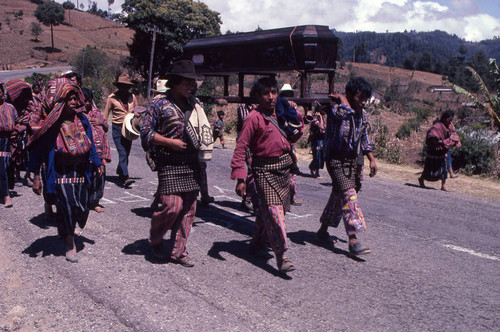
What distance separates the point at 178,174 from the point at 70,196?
110 cm

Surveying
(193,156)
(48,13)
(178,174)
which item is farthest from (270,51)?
(48,13)

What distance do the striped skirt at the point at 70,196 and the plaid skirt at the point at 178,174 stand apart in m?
0.83

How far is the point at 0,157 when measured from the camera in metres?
6.96

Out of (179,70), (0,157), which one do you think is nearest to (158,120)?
(179,70)

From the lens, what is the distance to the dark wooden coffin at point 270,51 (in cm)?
703

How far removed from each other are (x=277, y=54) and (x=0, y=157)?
4.29 metres

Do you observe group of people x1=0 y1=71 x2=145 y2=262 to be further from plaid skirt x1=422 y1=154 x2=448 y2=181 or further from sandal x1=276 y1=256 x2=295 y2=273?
plaid skirt x1=422 y1=154 x2=448 y2=181

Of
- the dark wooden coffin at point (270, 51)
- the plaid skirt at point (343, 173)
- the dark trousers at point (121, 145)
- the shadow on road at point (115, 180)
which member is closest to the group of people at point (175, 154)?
the plaid skirt at point (343, 173)

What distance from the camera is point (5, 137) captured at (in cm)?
691

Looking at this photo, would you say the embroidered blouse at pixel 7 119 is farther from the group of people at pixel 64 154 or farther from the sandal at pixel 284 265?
the sandal at pixel 284 265

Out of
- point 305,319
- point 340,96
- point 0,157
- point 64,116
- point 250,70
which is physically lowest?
point 305,319

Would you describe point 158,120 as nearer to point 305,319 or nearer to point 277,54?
point 305,319

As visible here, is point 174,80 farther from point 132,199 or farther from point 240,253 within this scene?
point 132,199

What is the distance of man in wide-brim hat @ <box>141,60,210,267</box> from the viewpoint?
4.64 metres
